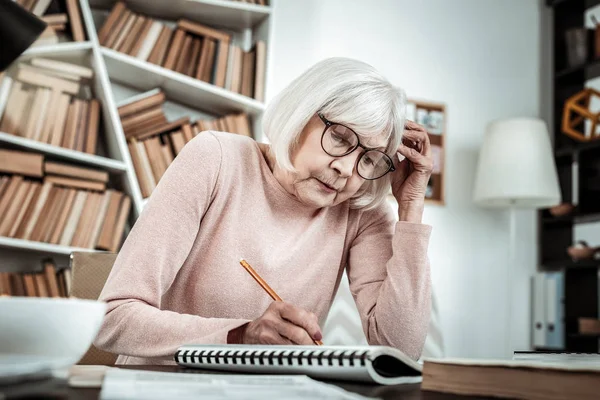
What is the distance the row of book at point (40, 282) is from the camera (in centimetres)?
251

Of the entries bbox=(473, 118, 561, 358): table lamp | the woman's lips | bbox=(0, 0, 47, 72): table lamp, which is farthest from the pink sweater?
bbox=(473, 118, 561, 358): table lamp

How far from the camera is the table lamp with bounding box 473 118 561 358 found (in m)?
3.27

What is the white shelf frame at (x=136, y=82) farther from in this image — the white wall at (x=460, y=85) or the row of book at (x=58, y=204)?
the white wall at (x=460, y=85)

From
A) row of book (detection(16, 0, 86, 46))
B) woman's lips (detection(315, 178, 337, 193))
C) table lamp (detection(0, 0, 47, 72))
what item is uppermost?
row of book (detection(16, 0, 86, 46))

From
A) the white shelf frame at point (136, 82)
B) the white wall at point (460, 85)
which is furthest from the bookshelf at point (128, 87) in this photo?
the white wall at point (460, 85)

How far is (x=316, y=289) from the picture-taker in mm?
1401

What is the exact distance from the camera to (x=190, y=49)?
9.55ft

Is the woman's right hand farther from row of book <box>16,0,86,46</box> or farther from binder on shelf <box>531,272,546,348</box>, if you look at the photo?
binder on shelf <box>531,272,546,348</box>

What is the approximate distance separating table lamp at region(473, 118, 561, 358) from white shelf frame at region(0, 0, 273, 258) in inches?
45.6

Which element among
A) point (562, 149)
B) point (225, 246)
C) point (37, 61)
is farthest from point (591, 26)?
point (225, 246)

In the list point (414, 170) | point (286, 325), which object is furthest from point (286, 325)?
point (414, 170)

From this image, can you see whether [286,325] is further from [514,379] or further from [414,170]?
[414,170]

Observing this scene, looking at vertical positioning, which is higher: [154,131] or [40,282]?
[154,131]

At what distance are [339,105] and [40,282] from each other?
5.48 ft
